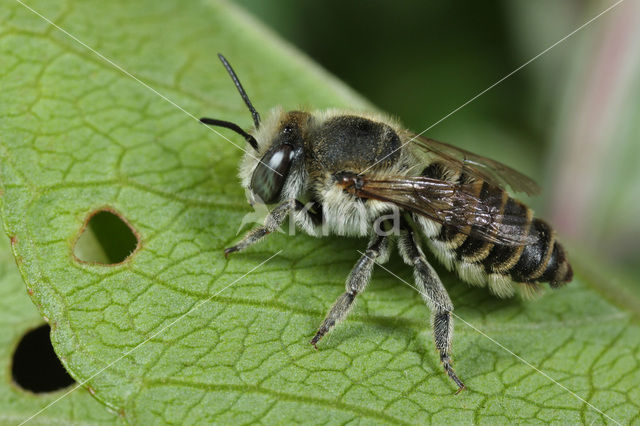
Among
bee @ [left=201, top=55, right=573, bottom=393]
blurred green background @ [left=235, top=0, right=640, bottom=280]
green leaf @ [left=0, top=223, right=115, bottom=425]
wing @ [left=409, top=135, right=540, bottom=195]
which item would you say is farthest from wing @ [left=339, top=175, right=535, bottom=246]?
blurred green background @ [left=235, top=0, right=640, bottom=280]

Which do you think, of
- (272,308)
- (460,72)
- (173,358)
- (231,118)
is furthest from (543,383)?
(460,72)

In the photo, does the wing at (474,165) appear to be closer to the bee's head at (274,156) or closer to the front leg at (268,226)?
the bee's head at (274,156)

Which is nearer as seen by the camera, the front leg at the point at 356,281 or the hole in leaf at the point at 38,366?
the front leg at the point at 356,281

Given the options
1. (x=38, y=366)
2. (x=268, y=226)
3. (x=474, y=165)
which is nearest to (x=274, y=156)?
(x=268, y=226)

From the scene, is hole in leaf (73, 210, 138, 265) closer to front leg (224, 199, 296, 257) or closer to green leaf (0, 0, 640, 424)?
green leaf (0, 0, 640, 424)

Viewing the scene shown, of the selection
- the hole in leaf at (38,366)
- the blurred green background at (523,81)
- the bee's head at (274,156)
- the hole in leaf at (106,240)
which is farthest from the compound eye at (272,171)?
the blurred green background at (523,81)

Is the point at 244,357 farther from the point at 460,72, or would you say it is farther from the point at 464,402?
the point at 460,72

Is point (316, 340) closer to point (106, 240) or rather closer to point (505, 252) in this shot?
point (505, 252)
